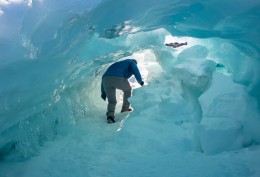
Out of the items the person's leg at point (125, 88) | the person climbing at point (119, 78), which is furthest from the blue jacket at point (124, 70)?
the person's leg at point (125, 88)

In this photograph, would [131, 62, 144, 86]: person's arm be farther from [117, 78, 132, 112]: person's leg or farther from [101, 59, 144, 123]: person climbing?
[117, 78, 132, 112]: person's leg

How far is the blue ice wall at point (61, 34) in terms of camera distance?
14.6 feet

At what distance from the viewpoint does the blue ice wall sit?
4.45m

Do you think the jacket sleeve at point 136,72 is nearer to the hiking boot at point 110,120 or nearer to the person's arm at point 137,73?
the person's arm at point 137,73

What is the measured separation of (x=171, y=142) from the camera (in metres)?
4.52

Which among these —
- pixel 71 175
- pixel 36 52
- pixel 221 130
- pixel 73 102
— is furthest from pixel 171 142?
pixel 73 102

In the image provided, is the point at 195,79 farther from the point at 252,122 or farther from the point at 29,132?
the point at 29,132

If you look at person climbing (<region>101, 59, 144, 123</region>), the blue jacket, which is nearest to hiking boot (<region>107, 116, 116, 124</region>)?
person climbing (<region>101, 59, 144, 123</region>)

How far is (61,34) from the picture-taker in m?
4.96

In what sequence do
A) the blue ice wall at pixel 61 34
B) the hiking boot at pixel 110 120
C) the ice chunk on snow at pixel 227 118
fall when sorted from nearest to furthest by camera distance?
the ice chunk on snow at pixel 227 118 < the blue ice wall at pixel 61 34 < the hiking boot at pixel 110 120

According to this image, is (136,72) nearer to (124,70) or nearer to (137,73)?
(137,73)

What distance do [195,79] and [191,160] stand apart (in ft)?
8.09

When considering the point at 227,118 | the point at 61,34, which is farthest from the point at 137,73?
the point at 227,118

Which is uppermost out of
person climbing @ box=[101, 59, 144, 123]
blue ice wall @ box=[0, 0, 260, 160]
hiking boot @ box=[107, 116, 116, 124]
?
blue ice wall @ box=[0, 0, 260, 160]
